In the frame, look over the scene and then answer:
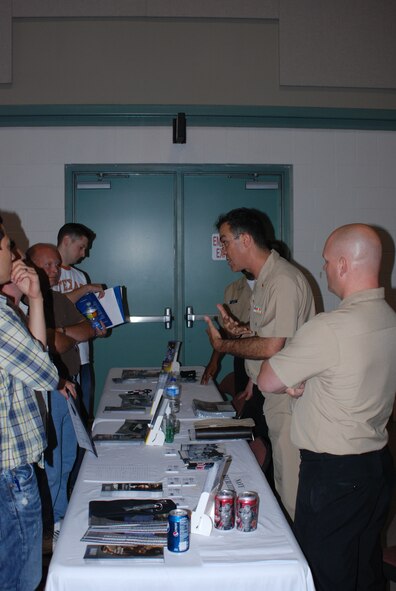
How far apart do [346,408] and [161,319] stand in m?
3.79

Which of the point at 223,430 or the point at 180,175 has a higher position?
the point at 180,175

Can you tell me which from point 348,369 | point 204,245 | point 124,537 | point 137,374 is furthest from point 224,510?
point 204,245

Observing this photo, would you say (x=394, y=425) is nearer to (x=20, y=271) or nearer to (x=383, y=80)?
(x=383, y=80)

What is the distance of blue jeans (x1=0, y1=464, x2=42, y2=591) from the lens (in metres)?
1.78

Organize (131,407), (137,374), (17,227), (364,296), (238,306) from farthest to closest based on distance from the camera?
(17,227), (238,306), (137,374), (131,407), (364,296)

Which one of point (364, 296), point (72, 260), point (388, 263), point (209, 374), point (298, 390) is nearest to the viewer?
point (364, 296)

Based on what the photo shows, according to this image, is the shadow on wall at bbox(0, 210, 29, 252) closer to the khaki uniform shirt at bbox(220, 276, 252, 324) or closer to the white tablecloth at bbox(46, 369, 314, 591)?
the khaki uniform shirt at bbox(220, 276, 252, 324)

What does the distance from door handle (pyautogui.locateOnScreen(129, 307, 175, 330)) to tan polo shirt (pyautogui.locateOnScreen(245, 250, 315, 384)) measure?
257cm

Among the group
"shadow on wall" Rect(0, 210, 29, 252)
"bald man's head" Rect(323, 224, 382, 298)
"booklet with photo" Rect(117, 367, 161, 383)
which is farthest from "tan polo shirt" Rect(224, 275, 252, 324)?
"bald man's head" Rect(323, 224, 382, 298)

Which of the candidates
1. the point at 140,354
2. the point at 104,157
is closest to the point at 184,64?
the point at 104,157

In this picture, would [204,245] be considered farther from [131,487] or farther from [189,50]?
[131,487]

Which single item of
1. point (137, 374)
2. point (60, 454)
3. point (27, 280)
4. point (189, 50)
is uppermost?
point (189, 50)

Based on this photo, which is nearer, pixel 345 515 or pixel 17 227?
pixel 345 515

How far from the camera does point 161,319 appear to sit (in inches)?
228
